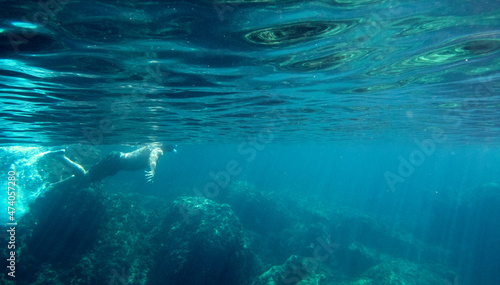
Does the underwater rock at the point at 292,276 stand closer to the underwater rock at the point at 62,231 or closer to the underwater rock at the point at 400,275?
the underwater rock at the point at 400,275

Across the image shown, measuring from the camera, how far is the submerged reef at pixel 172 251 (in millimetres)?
12391

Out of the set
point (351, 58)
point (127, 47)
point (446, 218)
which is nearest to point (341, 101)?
point (351, 58)

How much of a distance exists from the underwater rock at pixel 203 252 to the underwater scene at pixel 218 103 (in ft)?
0.30

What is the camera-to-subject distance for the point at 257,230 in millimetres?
24750

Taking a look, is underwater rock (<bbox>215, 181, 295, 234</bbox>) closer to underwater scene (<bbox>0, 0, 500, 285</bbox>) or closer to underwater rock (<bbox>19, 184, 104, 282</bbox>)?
underwater scene (<bbox>0, 0, 500, 285</bbox>)

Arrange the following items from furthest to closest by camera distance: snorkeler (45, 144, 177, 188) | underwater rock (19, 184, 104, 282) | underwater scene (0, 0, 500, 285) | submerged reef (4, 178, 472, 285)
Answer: snorkeler (45, 144, 177, 188)
underwater rock (19, 184, 104, 282)
submerged reef (4, 178, 472, 285)
underwater scene (0, 0, 500, 285)

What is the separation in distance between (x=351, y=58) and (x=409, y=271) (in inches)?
777

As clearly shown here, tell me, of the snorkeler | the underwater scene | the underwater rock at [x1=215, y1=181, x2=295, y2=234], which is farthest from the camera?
the underwater rock at [x1=215, y1=181, x2=295, y2=234]

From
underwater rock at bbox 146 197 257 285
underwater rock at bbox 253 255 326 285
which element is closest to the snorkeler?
underwater rock at bbox 146 197 257 285

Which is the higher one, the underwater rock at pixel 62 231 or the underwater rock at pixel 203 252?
the underwater rock at pixel 203 252

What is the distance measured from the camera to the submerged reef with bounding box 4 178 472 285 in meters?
12.4

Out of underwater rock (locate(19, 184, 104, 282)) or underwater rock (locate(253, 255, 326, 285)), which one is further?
underwater rock (locate(19, 184, 104, 282))

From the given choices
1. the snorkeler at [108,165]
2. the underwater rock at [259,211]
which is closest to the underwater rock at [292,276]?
the snorkeler at [108,165]

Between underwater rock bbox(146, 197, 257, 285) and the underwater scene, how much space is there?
0.30 feet
